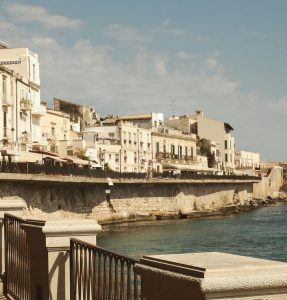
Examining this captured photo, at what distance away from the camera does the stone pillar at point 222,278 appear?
3.33 m

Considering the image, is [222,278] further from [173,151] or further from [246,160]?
[246,160]

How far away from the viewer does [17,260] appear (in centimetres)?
888

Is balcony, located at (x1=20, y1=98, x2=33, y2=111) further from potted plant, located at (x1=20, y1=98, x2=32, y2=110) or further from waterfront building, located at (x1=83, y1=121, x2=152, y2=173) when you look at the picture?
waterfront building, located at (x1=83, y1=121, x2=152, y2=173)

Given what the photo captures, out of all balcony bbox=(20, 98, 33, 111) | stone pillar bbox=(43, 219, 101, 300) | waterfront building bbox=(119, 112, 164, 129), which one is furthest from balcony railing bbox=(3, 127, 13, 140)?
waterfront building bbox=(119, 112, 164, 129)

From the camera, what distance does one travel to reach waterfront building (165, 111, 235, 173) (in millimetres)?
97438

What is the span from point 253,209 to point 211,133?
20.6 m

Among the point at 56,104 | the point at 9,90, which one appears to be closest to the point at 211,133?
the point at 56,104

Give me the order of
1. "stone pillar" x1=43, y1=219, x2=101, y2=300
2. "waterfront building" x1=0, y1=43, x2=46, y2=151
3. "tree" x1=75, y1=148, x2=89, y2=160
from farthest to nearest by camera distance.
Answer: "tree" x1=75, y1=148, x2=89, y2=160
"waterfront building" x1=0, y1=43, x2=46, y2=151
"stone pillar" x1=43, y1=219, x2=101, y2=300

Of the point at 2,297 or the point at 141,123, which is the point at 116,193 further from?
the point at 2,297

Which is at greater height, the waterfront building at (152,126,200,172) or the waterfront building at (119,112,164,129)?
the waterfront building at (119,112,164,129)

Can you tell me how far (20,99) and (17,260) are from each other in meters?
40.3

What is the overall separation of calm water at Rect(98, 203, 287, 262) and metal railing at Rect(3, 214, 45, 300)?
20.4 metres

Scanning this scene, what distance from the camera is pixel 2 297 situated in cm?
961

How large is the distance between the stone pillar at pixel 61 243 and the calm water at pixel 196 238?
23.1 metres
